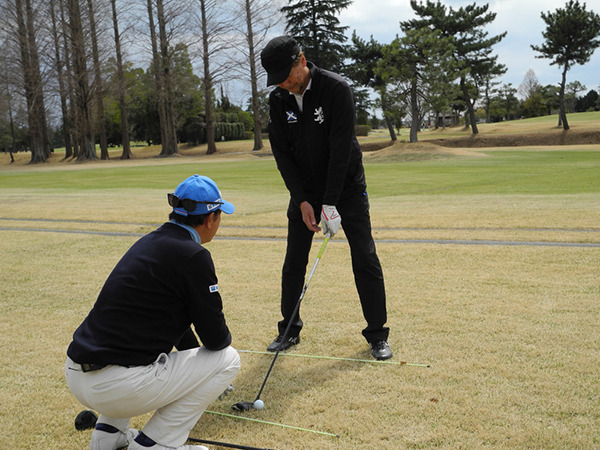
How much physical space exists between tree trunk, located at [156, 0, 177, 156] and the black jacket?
181 feet

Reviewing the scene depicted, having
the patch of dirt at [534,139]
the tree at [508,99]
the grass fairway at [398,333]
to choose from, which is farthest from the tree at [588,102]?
the grass fairway at [398,333]

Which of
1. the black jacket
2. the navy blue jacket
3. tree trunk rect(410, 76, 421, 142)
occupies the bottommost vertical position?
the navy blue jacket

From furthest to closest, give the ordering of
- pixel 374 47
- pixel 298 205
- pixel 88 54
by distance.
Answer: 1. pixel 374 47
2. pixel 88 54
3. pixel 298 205

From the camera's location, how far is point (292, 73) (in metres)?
4.13

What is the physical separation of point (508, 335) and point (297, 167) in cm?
218

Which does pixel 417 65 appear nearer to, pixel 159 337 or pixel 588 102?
pixel 588 102

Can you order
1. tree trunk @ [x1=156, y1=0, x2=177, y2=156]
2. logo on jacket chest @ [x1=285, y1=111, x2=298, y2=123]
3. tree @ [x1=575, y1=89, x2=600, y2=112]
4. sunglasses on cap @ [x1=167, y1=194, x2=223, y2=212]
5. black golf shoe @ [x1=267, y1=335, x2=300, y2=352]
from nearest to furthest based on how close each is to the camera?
sunglasses on cap @ [x1=167, y1=194, x2=223, y2=212], logo on jacket chest @ [x1=285, y1=111, x2=298, y2=123], black golf shoe @ [x1=267, y1=335, x2=300, y2=352], tree trunk @ [x1=156, y1=0, x2=177, y2=156], tree @ [x1=575, y1=89, x2=600, y2=112]

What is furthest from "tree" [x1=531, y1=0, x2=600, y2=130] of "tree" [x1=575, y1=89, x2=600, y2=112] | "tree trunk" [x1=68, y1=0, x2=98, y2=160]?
"tree trunk" [x1=68, y1=0, x2=98, y2=160]

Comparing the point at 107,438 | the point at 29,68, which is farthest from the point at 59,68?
the point at 107,438

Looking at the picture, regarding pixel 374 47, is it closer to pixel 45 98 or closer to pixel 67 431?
pixel 45 98

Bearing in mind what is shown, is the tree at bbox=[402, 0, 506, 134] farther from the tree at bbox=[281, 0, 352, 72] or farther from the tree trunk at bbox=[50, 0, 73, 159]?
the tree trunk at bbox=[50, 0, 73, 159]

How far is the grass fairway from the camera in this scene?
332 cm

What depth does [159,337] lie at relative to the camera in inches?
112

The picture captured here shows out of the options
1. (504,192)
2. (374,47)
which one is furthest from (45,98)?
(504,192)
